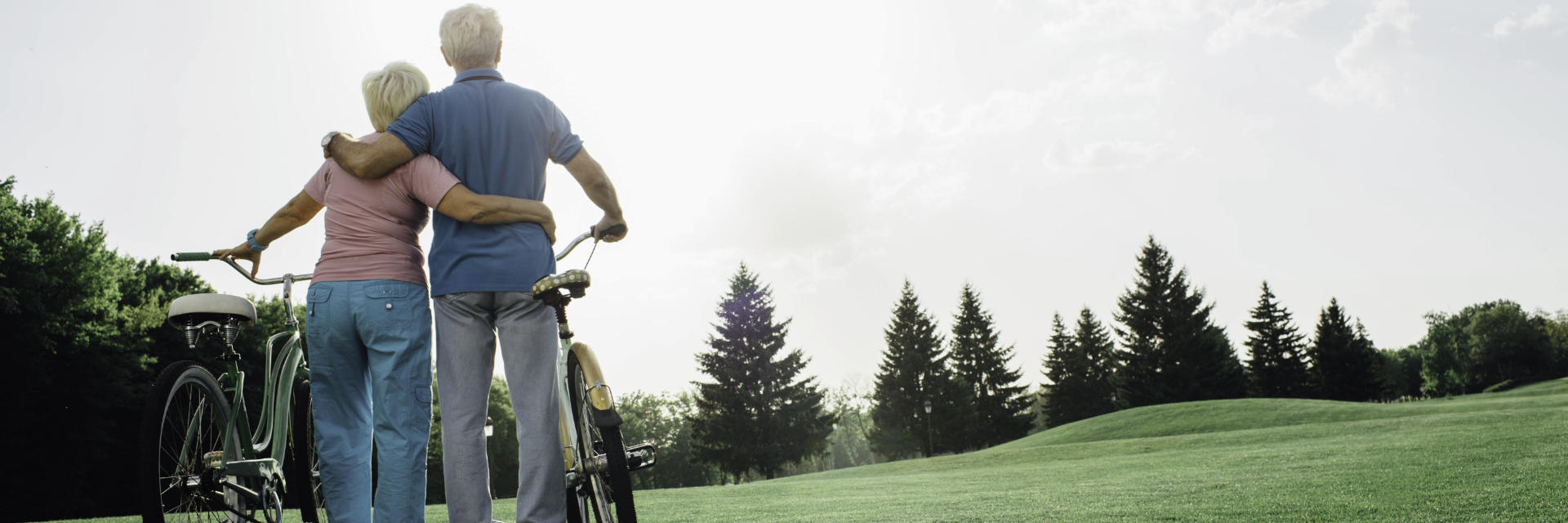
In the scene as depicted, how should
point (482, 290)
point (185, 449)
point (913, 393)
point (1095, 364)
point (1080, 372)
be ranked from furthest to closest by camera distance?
point (1095, 364), point (1080, 372), point (913, 393), point (185, 449), point (482, 290)

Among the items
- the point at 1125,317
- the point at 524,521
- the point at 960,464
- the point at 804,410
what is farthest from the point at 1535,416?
the point at 1125,317

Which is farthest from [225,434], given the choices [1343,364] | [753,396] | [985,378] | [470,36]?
[1343,364]

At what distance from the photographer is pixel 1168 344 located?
4966 cm

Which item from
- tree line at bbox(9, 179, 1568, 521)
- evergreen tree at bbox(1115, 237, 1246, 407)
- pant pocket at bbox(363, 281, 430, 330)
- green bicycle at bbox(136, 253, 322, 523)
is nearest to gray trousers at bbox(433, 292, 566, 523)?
pant pocket at bbox(363, 281, 430, 330)

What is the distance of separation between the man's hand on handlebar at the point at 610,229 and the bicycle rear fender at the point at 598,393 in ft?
1.79

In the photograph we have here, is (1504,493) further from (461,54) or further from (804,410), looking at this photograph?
(804,410)

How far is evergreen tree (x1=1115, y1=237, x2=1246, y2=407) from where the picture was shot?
48.5 meters

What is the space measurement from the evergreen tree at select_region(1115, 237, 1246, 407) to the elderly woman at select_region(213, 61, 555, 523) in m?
50.8

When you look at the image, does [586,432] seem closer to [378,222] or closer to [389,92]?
[378,222]

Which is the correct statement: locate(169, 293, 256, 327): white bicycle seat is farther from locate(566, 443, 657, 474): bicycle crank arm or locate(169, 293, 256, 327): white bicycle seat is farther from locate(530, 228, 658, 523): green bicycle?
locate(566, 443, 657, 474): bicycle crank arm

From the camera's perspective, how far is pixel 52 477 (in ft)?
83.6

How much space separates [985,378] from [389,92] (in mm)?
50735

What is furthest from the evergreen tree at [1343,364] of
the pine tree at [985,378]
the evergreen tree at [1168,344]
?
the pine tree at [985,378]

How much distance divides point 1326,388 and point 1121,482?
51660 millimetres
